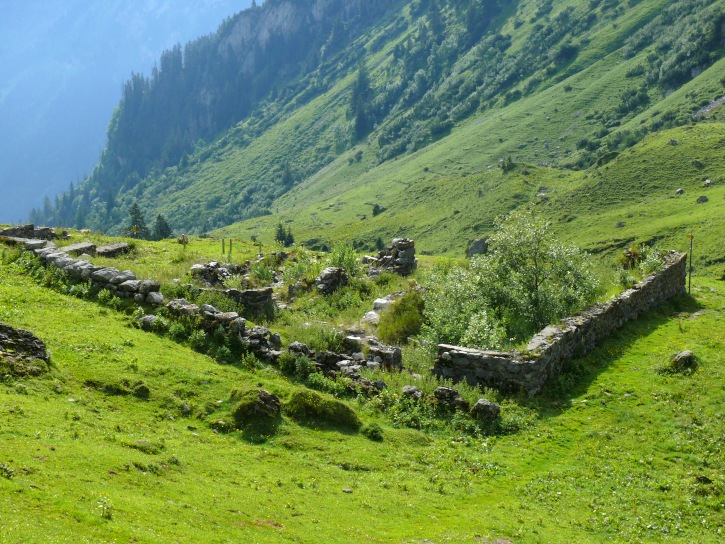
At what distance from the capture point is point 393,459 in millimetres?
16703

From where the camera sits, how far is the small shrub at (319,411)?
1755 cm

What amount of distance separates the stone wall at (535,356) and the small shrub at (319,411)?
6191 mm

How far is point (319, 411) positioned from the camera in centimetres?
1767

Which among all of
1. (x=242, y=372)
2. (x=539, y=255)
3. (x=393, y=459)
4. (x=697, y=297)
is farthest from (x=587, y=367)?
(x=697, y=297)

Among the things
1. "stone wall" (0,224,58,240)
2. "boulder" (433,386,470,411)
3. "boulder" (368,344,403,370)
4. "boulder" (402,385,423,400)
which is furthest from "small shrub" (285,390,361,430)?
"stone wall" (0,224,58,240)

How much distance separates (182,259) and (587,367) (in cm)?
2621

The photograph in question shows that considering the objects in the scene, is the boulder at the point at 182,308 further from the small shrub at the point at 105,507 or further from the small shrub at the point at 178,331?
the small shrub at the point at 105,507

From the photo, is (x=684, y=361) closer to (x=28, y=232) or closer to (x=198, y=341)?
(x=198, y=341)

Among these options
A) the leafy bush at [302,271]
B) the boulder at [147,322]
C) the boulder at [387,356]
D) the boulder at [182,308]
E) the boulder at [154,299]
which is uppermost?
the leafy bush at [302,271]

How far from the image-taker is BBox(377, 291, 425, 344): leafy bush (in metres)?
29.7

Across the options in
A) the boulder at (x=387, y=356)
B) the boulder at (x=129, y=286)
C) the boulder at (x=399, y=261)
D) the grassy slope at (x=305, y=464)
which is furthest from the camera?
the boulder at (x=399, y=261)

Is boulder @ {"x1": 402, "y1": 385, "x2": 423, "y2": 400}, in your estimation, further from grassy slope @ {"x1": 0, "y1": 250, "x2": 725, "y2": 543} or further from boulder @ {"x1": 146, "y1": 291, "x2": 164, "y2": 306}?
boulder @ {"x1": 146, "y1": 291, "x2": 164, "y2": 306}

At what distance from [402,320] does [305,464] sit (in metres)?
15.7

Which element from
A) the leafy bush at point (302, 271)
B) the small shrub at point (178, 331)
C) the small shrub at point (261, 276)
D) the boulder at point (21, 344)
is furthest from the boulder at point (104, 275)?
the leafy bush at point (302, 271)
